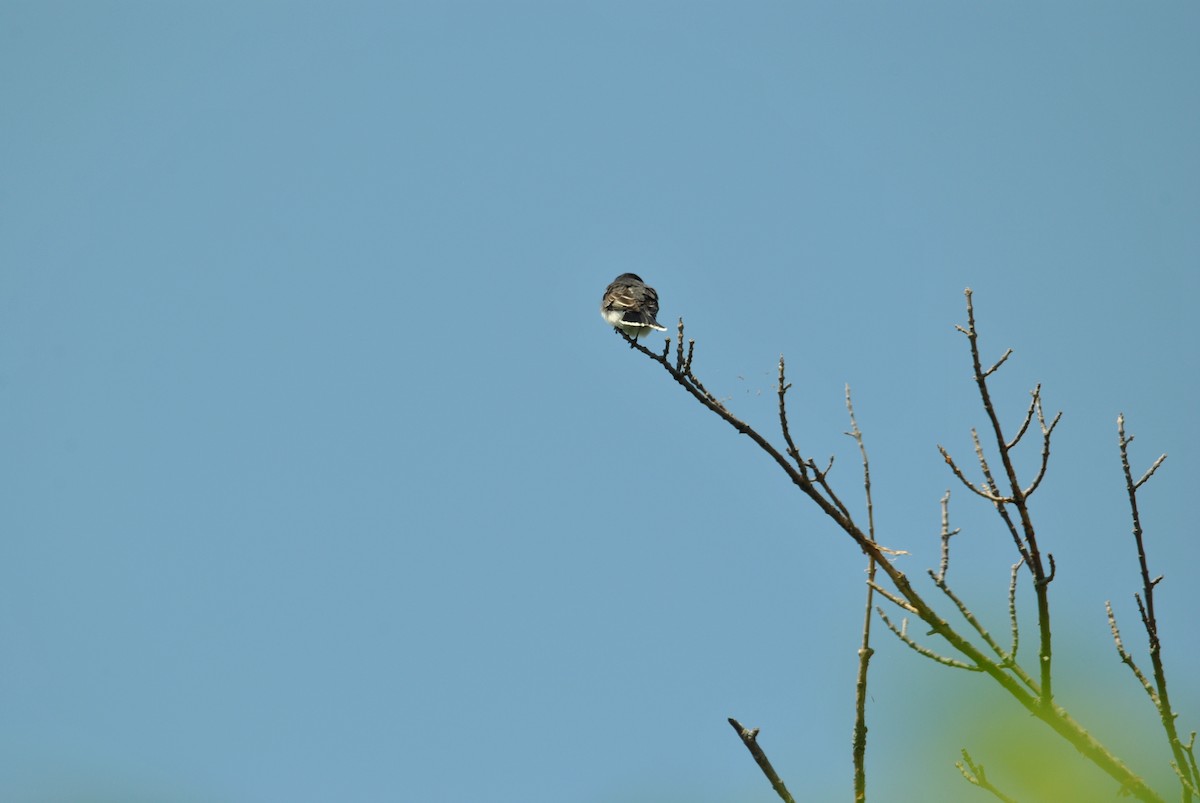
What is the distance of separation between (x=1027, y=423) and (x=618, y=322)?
10.5 meters

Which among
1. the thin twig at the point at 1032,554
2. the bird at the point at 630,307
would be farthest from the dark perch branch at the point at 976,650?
the bird at the point at 630,307

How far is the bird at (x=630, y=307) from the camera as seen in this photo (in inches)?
579

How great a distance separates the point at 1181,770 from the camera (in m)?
3.19

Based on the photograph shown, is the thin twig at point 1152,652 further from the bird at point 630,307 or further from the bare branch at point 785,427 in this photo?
the bird at point 630,307

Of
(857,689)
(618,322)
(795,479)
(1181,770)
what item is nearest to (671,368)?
(795,479)

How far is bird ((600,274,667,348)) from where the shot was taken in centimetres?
1470

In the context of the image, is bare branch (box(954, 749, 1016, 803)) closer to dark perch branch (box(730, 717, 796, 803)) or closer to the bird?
dark perch branch (box(730, 717, 796, 803))

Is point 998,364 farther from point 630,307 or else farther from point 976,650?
point 630,307

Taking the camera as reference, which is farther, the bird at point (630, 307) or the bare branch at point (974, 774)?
the bird at point (630, 307)

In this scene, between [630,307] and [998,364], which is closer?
[998,364]

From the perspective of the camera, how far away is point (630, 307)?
14.9 m

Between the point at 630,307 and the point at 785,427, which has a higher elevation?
the point at 630,307

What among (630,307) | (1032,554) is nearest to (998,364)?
(1032,554)

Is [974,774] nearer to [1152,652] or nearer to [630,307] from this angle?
[1152,652]
